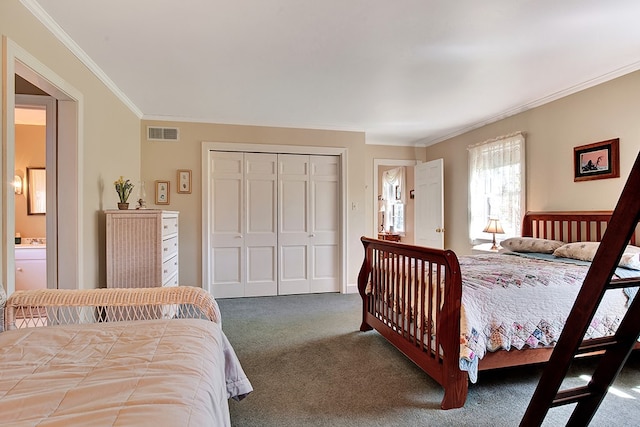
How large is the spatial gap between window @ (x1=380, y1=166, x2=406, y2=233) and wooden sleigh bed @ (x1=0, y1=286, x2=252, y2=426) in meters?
5.83

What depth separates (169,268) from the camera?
133 inches

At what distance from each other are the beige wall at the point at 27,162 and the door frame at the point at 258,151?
2047mm

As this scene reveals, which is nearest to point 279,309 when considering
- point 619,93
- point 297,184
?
point 297,184

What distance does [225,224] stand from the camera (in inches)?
182

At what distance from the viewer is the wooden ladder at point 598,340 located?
85cm

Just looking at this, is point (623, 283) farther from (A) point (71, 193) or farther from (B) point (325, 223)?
(B) point (325, 223)

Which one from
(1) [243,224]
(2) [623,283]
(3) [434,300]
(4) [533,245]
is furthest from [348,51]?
(1) [243,224]

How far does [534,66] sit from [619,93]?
85cm

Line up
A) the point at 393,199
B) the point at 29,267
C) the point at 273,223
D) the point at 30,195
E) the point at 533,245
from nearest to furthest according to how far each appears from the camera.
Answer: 1. the point at 533,245
2. the point at 29,267
3. the point at 30,195
4. the point at 273,223
5. the point at 393,199

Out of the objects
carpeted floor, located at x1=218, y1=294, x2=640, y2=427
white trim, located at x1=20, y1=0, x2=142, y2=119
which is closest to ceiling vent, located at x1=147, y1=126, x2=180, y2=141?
white trim, located at x1=20, y1=0, x2=142, y2=119

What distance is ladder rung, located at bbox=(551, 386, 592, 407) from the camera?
1.02 m

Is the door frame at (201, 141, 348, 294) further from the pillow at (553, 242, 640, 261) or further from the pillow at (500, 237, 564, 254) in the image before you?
the pillow at (553, 242, 640, 261)

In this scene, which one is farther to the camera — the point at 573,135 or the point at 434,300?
the point at 573,135

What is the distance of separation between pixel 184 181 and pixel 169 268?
1.44 metres
